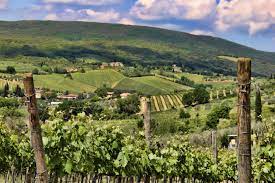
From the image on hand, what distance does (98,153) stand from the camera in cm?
1055

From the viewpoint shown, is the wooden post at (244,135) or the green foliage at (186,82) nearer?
the wooden post at (244,135)

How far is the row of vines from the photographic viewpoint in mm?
9297

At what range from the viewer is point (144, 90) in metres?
136

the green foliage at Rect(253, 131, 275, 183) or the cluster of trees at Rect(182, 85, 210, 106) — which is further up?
the green foliage at Rect(253, 131, 275, 183)

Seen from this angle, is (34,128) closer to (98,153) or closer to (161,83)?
(98,153)

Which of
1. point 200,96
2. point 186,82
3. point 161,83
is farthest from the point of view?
point 186,82

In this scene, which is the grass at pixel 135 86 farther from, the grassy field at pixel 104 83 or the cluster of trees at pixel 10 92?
the cluster of trees at pixel 10 92

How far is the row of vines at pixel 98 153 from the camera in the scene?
9.30m

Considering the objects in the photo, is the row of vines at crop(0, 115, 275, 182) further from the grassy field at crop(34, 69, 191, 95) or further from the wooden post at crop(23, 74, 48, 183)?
the grassy field at crop(34, 69, 191, 95)

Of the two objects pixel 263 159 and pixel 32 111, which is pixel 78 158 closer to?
pixel 32 111

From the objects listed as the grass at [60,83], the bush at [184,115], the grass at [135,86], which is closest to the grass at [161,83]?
the grass at [135,86]

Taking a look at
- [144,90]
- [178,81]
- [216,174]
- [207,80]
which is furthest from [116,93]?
[216,174]

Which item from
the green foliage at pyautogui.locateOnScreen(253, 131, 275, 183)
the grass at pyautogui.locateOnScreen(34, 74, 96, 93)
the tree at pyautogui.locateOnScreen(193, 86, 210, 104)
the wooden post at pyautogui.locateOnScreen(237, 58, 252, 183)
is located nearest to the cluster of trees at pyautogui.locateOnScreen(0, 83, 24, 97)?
the grass at pyautogui.locateOnScreen(34, 74, 96, 93)

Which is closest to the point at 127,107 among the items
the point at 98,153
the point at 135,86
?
the point at 135,86
